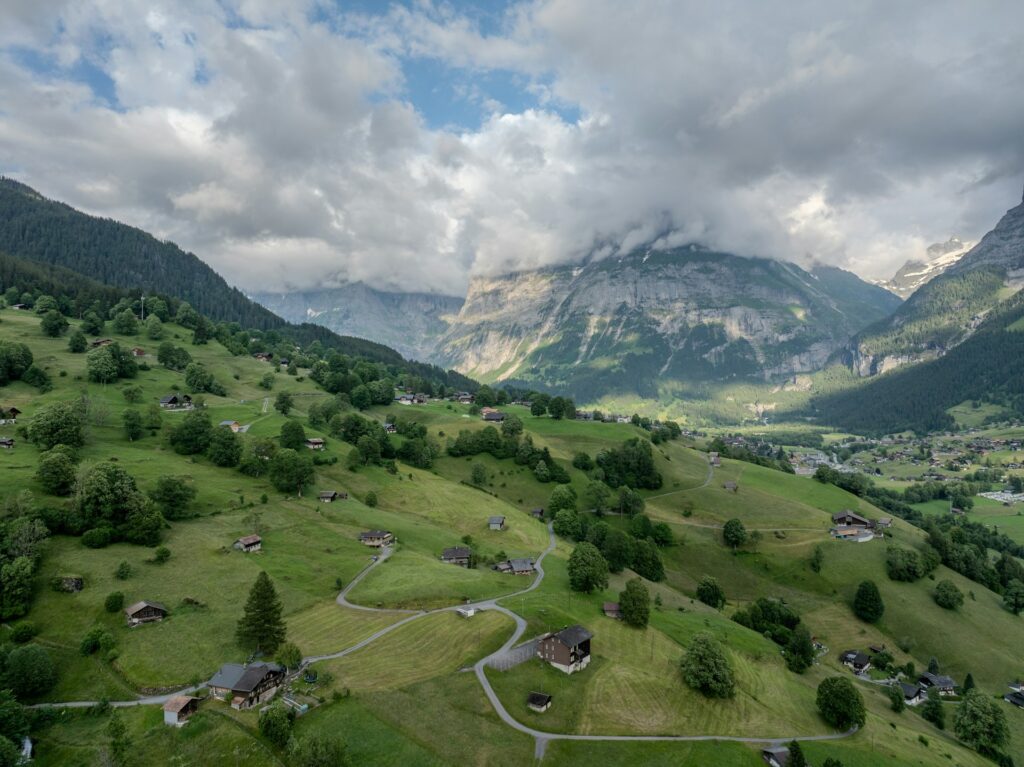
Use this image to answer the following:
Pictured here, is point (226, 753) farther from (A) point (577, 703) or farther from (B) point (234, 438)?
(B) point (234, 438)

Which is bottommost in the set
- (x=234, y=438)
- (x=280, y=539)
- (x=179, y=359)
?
(x=280, y=539)

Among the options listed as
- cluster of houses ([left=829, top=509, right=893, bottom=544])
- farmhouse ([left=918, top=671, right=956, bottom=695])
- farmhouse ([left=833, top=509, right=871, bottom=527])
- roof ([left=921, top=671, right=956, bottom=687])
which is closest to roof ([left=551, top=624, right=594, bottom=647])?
farmhouse ([left=918, top=671, right=956, bottom=695])

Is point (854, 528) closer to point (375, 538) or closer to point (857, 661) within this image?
point (857, 661)

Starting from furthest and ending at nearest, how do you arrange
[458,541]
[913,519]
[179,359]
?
[913,519] → [179,359] → [458,541]

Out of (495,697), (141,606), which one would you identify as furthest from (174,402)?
(495,697)

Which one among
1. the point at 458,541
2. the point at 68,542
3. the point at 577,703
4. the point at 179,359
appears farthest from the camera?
the point at 179,359

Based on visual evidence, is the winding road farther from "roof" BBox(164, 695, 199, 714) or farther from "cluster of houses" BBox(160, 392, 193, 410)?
"cluster of houses" BBox(160, 392, 193, 410)

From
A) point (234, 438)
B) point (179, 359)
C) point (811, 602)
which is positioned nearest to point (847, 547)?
point (811, 602)
